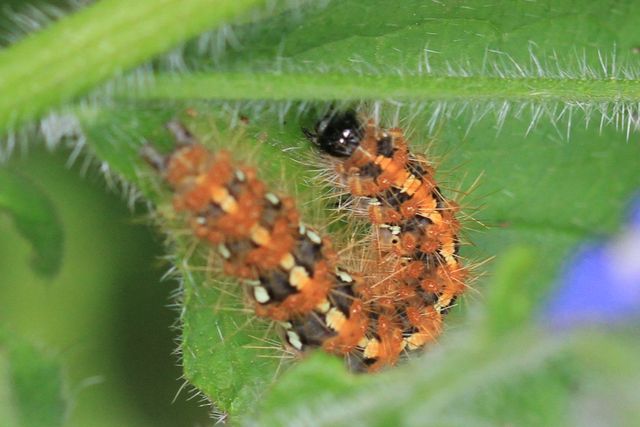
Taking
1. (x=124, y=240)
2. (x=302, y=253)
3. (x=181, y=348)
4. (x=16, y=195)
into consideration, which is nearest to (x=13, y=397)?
(x=16, y=195)

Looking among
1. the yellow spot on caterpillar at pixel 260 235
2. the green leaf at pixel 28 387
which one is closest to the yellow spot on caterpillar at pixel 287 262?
the yellow spot on caterpillar at pixel 260 235

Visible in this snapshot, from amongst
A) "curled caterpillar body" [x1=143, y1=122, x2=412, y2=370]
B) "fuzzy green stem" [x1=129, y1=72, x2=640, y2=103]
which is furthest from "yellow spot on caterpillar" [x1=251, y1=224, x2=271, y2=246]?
"fuzzy green stem" [x1=129, y1=72, x2=640, y2=103]

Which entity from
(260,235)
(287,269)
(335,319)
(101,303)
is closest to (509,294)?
(260,235)

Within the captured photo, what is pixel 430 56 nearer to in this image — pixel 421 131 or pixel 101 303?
pixel 421 131

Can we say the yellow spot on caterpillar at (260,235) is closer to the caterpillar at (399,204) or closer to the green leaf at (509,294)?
the caterpillar at (399,204)

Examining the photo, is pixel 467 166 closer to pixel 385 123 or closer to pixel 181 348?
pixel 385 123

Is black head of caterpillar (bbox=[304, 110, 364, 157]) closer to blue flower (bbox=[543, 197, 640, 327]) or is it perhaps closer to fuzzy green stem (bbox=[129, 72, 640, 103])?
fuzzy green stem (bbox=[129, 72, 640, 103])
